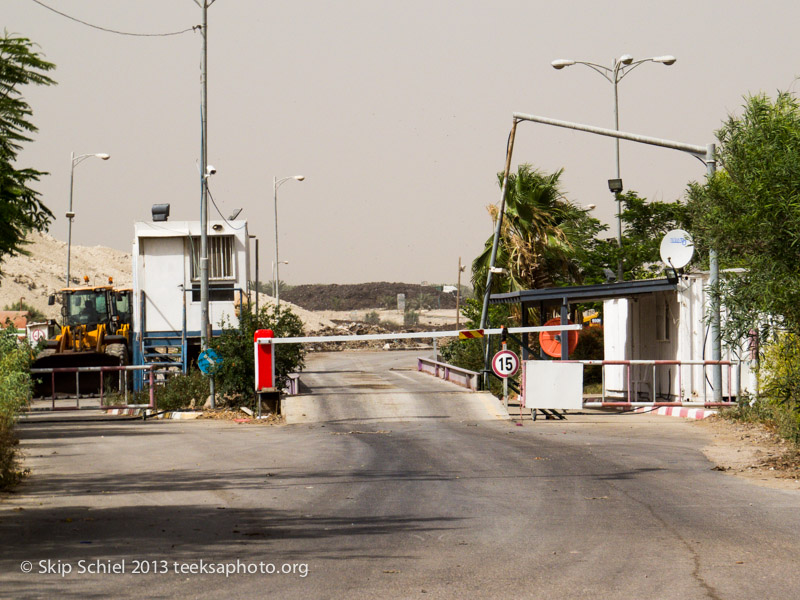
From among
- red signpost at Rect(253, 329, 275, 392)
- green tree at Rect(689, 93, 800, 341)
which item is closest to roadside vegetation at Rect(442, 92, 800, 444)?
green tree at Rect(689, 93, 800, 341)

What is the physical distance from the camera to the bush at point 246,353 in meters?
23.3

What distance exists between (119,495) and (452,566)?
4.89 m

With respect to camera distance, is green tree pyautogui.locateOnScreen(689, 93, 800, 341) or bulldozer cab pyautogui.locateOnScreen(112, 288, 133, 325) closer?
green tree pyautogui.locateOnScreen(689, 93, 800, 341)

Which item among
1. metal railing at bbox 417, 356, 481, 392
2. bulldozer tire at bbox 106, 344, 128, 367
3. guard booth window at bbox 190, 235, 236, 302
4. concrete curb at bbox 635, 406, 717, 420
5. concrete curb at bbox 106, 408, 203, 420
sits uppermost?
guard booth window at bbox 190, 235, 236, 302

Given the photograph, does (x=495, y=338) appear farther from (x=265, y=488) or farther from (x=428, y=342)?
(x=428, y=342)

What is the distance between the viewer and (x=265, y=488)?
1135cm

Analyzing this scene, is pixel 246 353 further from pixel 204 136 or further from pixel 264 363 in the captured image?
pixel 204 136

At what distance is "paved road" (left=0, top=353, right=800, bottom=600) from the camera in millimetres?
6828

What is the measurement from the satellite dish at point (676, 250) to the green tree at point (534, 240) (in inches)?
451

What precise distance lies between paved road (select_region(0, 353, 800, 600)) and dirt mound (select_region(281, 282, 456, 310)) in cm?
13273

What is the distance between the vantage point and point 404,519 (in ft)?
30.4

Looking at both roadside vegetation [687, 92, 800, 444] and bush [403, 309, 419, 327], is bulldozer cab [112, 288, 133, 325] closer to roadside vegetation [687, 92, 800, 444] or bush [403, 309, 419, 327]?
roadside vegetation [687, 92, 800, 444]

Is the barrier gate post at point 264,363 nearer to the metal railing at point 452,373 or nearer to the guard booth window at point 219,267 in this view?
the metal railing at point 452,373

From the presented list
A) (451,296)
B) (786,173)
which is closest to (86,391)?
(786,173)
